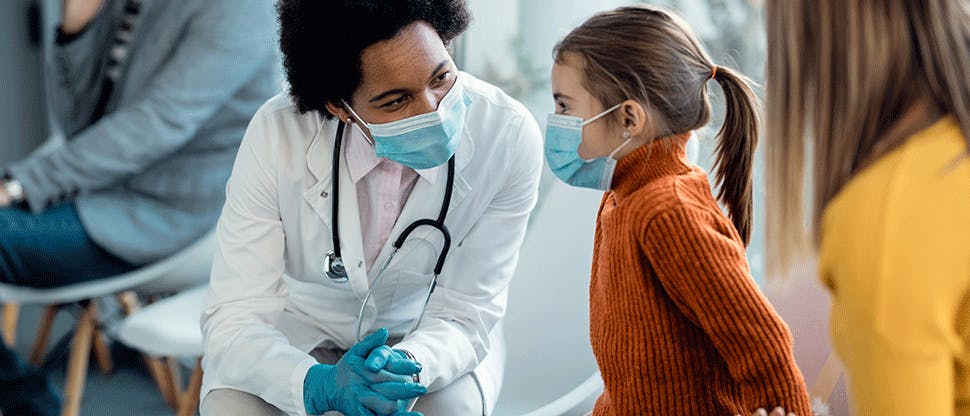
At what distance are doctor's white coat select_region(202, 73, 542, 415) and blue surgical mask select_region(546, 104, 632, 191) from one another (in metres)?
0.21

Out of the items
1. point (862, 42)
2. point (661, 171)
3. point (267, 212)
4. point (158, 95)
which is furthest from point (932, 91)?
point (158, 95)

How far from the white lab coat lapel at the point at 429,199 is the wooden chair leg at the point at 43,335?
127 cm

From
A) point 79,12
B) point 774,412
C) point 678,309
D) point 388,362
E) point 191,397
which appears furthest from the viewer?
point 79,12

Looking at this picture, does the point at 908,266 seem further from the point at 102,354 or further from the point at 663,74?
the point at 102,354

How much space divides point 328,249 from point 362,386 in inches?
10.7

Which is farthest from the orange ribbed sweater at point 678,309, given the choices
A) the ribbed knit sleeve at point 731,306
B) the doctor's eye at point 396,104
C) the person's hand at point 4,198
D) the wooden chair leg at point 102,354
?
the wooden chair leg at point 102,354

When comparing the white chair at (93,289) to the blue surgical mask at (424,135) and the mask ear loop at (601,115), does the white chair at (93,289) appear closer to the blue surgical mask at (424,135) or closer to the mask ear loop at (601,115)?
the blue surgical mask at (424,135)

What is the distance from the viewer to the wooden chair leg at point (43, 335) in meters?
2.43

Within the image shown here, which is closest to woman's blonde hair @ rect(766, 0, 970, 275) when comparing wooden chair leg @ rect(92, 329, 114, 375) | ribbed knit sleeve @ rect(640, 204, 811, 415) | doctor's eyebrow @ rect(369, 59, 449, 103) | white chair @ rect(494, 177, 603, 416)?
ribbed knit sleeve @ rect(640, 204, 811, 415)

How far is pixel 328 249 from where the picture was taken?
4.88 feet

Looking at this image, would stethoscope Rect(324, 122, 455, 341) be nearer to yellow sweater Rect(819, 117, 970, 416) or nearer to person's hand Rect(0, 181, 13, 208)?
yellow sweater Rect(819, 117, 970, 416)

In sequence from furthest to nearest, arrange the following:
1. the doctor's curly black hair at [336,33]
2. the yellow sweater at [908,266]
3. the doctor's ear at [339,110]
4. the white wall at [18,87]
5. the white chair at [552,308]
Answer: the white wall at [18,87]
the white chair at [552,308]
the doctor's ear at [339,110]
the doctor's curly black hair at [336,33]
the yellow sweater at [908,266]

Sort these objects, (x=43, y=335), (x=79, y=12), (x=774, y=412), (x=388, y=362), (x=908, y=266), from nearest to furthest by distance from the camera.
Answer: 1. (x=908, y=266)
2. (x=774, y=412)
3. (x=388, y=362)
4. (x=79, y=12)
5. (x=43, y=335)

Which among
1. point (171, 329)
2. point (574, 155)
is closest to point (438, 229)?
point (574, 155)
